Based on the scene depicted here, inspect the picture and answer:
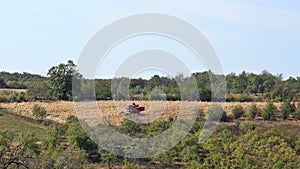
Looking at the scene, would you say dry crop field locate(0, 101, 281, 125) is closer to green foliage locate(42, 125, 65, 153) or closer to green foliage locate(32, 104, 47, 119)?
Answer: green foliage locate(32, 104, 47, 119)

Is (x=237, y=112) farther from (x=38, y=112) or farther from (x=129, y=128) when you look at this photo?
(x=38, y=112)

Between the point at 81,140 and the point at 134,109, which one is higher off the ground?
the point at 134,109

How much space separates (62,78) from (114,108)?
29.5 ft

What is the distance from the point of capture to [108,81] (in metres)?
57.6

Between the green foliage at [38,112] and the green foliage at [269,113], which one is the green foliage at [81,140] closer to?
the green foliage at [38,112]

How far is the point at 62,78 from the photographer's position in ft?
189

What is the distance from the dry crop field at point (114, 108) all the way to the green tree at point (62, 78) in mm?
1643

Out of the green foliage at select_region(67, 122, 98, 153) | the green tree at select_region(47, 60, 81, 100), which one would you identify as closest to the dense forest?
the green tree at select_region(47, 60, 81, 100)

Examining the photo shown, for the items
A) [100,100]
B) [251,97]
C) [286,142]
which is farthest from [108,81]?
[286,142]

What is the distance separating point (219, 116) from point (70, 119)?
42.0 ft

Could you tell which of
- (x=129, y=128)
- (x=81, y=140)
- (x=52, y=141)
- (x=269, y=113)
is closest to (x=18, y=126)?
(x=52, y=141)

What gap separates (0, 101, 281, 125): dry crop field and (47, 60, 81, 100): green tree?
1.64 meters

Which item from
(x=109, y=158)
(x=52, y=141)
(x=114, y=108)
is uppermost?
(x=114, y=108)

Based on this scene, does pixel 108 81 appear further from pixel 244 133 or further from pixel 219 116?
pixel 244 133
